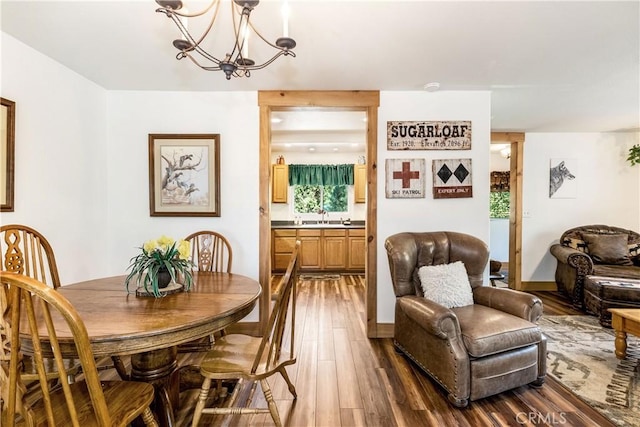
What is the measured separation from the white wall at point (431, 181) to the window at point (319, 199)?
327 cm

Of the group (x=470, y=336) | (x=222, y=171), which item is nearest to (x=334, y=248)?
(x=222, y=171)

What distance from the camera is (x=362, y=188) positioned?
6000 mm

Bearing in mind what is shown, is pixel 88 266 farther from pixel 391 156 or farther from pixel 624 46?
pixel 624 46

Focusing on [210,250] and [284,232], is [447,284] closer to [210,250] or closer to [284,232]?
[210,250]

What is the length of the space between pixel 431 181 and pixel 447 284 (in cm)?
105

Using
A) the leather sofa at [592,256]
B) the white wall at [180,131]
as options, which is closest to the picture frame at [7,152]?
the white wall at [180,131]

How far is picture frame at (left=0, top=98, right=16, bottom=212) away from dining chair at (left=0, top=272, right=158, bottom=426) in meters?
1.18

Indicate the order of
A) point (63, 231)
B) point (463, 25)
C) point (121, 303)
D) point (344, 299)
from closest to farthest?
point (121, 303) < point (463, 25) < point (63, 231) < point (344, 299)

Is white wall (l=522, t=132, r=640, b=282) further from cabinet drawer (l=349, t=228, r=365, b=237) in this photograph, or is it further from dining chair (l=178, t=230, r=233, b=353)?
dining chair (l=178, t=230, r=233, b=353)

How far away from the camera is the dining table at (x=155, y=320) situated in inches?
46.4

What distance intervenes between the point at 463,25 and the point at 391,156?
128 centimetres

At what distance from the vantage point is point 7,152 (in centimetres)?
196

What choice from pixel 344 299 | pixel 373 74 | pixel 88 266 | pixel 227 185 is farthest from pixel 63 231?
pixel 344 299

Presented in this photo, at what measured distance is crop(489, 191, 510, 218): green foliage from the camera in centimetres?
642
